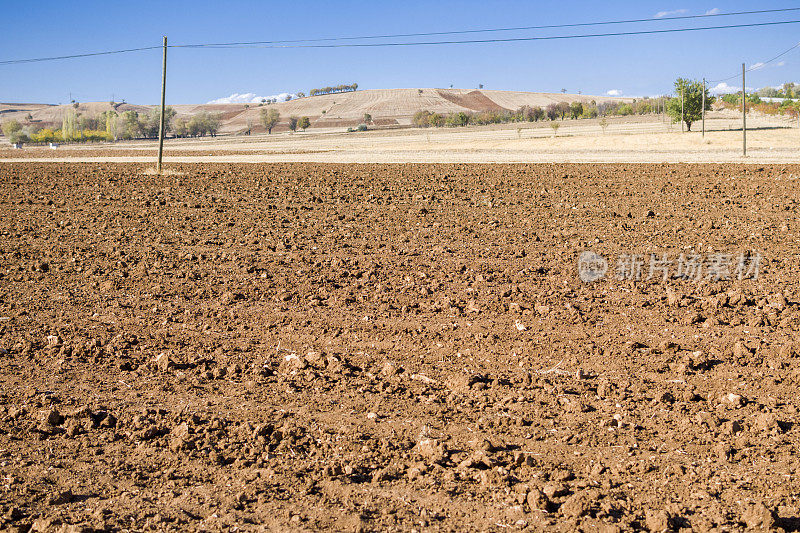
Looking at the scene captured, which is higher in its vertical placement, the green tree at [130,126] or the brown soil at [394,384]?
the green tree at [130,126]

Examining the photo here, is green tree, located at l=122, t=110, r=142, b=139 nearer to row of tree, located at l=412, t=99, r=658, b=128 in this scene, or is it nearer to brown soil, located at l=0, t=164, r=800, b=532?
row of tree, located at l=412, t=99, r=658, b=128

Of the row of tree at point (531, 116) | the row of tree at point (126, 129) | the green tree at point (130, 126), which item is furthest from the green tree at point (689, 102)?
the green tree at point (130, 126)

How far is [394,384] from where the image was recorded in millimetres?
→ 6449

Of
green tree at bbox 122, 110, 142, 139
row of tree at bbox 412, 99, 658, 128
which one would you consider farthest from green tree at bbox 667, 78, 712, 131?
green tree at bbox 122, 110, 142, 139

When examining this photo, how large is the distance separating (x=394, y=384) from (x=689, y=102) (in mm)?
80381

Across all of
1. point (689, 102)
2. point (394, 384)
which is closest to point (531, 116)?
point (689, 102)

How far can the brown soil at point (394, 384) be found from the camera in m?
4.41

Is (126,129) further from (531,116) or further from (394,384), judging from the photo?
(394,384)

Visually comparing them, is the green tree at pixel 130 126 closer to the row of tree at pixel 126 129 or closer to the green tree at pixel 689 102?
the row of tree at pixel 126 129

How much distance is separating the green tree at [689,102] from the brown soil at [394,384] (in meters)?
70.3

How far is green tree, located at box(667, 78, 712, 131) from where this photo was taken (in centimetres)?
7725

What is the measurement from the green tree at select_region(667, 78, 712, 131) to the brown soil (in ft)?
231

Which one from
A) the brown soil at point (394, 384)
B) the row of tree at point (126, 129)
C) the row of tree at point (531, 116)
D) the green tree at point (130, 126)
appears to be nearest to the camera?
the brown soil at point (394, 384)

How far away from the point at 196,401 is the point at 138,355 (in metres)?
1.59
